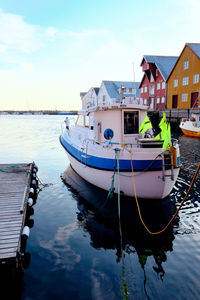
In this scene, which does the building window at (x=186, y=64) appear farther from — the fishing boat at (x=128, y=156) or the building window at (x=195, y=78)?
the fishing boat at (x=128, y=156)

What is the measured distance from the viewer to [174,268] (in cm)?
520

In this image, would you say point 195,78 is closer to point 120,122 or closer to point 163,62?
point 163,62

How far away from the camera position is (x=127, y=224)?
7.27 meters

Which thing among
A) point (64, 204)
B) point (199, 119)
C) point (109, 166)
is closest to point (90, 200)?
point (64, 204)

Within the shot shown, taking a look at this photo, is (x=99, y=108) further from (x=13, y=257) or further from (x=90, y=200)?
(x=13, y=257)

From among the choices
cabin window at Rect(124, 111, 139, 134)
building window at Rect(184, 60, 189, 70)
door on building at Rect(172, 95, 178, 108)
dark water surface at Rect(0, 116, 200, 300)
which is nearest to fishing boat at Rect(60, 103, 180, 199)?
→ cabin window at Rect(124, 111, 139, 134)

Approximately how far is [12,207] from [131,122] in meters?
6.04

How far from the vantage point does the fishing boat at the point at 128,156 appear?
746cm

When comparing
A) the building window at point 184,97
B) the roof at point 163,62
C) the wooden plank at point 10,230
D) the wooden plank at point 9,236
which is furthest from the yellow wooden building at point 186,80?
the wooden plank at point 9,236

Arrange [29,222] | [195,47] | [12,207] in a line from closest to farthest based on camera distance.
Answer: [12,207] → [29,222] → [195,47]

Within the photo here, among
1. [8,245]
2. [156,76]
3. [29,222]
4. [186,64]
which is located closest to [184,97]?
[186,64]

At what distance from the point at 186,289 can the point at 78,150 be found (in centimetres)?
765

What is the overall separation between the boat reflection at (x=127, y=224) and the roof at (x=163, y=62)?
34.8 meters

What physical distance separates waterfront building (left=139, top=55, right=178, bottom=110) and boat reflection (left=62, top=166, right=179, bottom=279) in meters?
32.4
